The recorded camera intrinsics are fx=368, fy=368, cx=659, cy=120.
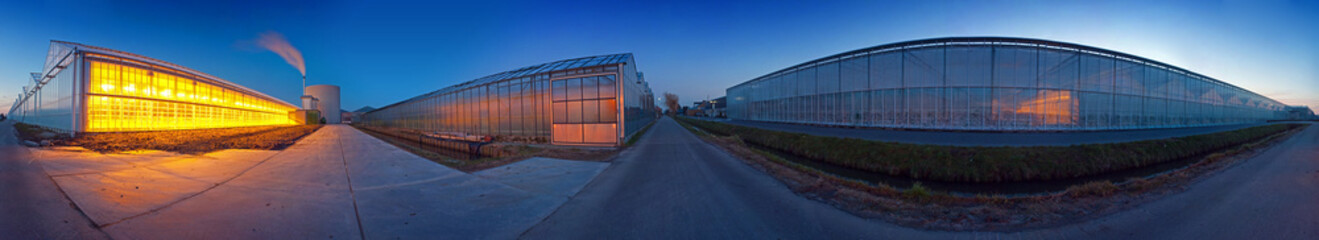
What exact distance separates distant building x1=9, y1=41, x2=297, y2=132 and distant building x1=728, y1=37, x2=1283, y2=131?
47.7 meters

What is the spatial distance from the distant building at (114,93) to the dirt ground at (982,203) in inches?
1418

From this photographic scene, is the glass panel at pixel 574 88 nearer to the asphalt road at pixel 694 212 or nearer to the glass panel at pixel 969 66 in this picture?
the asphalt road at pixel 694 212

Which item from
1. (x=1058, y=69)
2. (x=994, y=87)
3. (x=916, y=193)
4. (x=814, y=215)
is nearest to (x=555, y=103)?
(x=814, y=215)

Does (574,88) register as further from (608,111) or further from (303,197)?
(303,197)

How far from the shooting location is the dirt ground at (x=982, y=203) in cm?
488

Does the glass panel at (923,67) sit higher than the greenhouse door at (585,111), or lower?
higher

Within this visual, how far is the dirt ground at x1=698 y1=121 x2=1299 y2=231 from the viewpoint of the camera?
16.0 feet

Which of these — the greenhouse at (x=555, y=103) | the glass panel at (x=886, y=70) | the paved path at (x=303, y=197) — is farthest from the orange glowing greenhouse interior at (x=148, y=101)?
the glass panel at (x=886, y=70)

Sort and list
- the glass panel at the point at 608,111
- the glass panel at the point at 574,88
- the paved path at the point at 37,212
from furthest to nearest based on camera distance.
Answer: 1. the glass panel at the point at 574,88
2. the glass panel at the point at 608,111
3. the paved path at the point at 37,212

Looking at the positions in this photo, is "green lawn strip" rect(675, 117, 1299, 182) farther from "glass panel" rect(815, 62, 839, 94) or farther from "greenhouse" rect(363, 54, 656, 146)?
"glass panel" rect(815, 62, 839, 94)

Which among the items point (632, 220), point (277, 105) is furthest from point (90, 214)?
point (277, 105)

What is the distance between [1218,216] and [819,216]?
18.0ft

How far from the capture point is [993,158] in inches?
449

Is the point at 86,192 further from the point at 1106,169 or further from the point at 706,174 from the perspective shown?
the point at 1106,169
